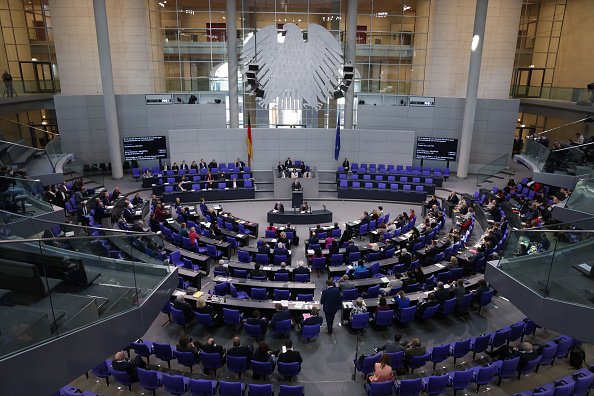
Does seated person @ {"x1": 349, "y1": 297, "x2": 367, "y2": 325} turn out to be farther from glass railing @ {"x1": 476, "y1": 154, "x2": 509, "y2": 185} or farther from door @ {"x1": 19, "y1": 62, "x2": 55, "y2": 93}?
door @ {"x1": 19, "y1": 62, "x2": 55, "y2": 93}

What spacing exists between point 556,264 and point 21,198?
12261 millimetres

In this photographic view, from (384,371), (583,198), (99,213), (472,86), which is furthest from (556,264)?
(472,86)

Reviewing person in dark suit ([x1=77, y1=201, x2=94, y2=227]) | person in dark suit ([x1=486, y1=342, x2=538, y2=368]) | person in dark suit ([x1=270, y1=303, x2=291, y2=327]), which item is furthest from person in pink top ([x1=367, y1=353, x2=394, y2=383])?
person in dark suit ([x1=77, y1=201, x2=94, y2=227])

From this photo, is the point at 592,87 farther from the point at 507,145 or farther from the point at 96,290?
the point at 96,290

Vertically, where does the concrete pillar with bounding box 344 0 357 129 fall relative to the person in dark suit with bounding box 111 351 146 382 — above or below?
above

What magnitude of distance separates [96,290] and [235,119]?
1984cm

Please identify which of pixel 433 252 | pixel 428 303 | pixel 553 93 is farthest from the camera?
pixel 553 93

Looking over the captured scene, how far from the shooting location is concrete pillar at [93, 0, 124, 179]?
2111cm

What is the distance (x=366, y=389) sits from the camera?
7984mm

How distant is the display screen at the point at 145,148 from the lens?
24.2m

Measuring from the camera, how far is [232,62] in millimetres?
24078

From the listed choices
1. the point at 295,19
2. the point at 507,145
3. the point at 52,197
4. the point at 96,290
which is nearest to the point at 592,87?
the point at 507,145

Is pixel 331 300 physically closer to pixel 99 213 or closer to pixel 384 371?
pixel 384 371

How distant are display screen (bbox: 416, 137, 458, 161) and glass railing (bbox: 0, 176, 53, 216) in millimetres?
20900
